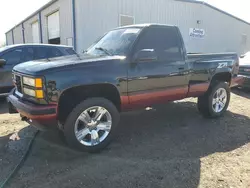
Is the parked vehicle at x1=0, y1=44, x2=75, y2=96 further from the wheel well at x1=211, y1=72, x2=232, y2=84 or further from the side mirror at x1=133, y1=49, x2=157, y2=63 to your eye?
the wheel well at x1=211, y1=72, x2=232, y2=84

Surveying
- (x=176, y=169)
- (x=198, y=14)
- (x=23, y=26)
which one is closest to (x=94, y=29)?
(x=198, y=14)

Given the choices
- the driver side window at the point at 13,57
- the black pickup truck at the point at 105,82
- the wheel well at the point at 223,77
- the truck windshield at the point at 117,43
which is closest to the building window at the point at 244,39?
the wheel well at the point at 223,77

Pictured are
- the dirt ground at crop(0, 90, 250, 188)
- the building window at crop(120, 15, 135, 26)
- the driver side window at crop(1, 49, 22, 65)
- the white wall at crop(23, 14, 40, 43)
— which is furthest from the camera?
the white wall at crop(23, 14, 40, 43)

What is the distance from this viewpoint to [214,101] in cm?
575

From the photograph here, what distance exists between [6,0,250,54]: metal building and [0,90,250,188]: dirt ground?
8347 millimetres

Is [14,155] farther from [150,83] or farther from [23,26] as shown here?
[23,26]

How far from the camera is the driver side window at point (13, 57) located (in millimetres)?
6943

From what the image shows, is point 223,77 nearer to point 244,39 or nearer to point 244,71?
point 244,71

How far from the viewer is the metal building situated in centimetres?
1283

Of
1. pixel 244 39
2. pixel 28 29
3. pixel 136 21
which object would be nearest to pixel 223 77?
pixel 136 21

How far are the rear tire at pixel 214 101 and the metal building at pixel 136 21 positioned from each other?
8.53 meters

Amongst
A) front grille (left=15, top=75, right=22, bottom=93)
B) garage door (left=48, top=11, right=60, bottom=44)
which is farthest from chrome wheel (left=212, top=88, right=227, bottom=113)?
garage door (left=48, top=11, right=60, bottom=44)

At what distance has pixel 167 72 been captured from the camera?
15.0 feet

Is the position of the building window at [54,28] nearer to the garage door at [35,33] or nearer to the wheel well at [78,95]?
the garage door at [35,33]
